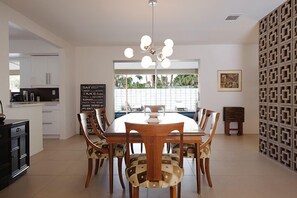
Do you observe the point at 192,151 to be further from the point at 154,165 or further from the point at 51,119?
the point at 51,119

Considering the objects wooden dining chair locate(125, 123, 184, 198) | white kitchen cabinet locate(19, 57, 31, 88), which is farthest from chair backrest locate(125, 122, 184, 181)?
white kitchen cabinet locate(19, 57, 31, 88)

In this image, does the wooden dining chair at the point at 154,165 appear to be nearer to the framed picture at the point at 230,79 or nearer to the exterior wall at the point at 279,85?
the exterior wall at the point at 279,85

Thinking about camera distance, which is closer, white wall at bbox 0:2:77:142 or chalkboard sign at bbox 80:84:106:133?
white wall at bbox 0:2:77:142

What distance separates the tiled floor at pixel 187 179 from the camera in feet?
8.16

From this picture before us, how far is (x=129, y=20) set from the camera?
411 cm

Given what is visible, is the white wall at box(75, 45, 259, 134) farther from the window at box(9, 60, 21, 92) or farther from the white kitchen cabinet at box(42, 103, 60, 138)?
the window at box(9, 60, 21, 92)

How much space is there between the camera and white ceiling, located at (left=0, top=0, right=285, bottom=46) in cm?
338

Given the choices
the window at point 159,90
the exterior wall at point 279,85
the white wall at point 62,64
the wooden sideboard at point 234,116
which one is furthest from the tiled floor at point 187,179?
the window at point 159,90

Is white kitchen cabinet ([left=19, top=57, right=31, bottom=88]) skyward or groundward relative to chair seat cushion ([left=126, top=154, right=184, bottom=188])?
skyward

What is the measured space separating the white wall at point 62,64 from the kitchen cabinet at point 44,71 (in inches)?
14.1

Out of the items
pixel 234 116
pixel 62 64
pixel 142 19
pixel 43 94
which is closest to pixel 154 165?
pixel 142 19

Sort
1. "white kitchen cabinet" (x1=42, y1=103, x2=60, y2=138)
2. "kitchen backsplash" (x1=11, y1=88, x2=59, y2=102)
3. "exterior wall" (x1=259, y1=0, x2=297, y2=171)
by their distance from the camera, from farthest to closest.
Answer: "kitchen backsplash" (x1=11, y1=88, x2=59, y2=102) → "white kitchen cabinet" (x1=42, y1=103, x2=60, y2=138) → "exterior wall" (x1=259, y1=0, x2=297, y2=171)

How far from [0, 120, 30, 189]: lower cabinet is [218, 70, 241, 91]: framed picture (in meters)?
4.97

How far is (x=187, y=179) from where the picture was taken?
114 inches
